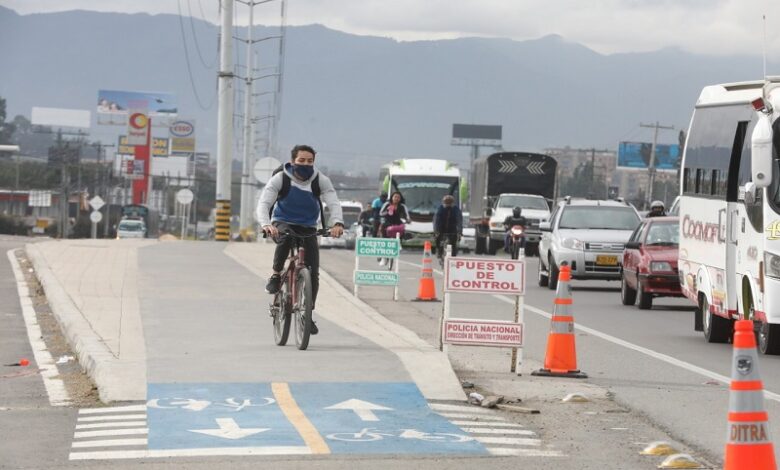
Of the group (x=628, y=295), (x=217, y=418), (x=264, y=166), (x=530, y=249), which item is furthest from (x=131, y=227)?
(x=217, y=418)

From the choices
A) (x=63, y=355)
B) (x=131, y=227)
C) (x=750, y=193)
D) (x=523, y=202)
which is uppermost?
(x=750, y=193)

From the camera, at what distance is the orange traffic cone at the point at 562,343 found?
546 inches

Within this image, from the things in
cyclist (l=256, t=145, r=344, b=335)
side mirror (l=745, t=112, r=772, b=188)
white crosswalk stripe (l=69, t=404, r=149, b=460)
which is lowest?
white crosswalk stripe (l=69, t=404, r=149, b=460)

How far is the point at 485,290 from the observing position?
14.1m

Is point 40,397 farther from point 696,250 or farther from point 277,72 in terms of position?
point 277,72

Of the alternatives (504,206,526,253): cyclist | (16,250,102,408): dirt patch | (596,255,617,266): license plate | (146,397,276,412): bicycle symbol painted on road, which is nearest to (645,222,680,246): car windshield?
(596,255,617,266): license plate

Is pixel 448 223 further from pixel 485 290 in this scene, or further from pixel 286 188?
pixel 485 290

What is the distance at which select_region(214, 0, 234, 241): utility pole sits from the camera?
2115 inches

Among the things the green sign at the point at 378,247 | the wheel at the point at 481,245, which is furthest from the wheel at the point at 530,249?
the green sign at the point at 378,247

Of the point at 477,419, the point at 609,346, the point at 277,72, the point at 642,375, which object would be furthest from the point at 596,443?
the point at 277,72

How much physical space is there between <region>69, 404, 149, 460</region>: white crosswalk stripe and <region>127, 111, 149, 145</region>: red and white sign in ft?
603

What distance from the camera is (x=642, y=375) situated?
48.2 feet

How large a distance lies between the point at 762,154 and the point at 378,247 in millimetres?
10338

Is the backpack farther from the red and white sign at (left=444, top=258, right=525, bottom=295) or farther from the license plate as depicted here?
the license plate
